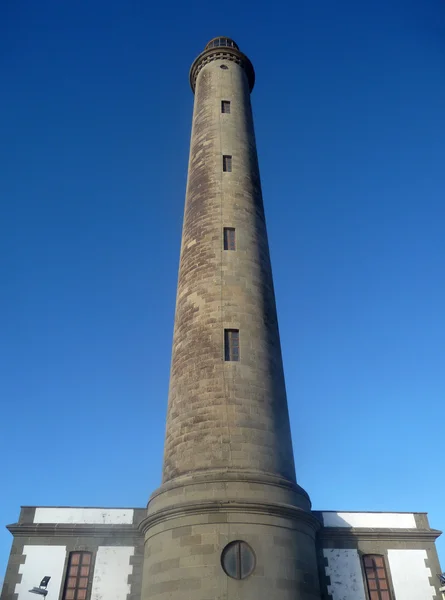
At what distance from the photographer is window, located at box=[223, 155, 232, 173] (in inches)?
728

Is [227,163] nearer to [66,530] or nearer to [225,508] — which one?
[225,508]

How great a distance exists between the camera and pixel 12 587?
1448cm

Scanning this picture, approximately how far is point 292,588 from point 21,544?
327 inches

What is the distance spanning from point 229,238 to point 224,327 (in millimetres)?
3388

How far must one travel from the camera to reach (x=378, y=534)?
1580 cm

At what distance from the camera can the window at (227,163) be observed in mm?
18500

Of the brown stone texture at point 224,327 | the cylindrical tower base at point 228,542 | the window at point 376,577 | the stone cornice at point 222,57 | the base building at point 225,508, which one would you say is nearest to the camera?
the cylindrical tower base at point 228,542

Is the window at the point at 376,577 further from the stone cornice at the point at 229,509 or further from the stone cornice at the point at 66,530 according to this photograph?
the stone cornice at the point at 66,530

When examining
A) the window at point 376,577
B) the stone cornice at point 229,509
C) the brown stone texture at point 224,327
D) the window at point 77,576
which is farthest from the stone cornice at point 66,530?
the window at point 376,577

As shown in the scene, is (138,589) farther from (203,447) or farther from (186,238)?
(186,238)

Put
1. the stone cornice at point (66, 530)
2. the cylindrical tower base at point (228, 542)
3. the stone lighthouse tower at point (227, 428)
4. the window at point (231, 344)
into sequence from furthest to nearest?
the stone cornice at point (66, 530)
the window at point (231, 344)
the stone lighthouse tower at point (227, 428)
the cylindrical tower base at point (228, 542)

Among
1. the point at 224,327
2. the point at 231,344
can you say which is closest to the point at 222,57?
the point at 224,327

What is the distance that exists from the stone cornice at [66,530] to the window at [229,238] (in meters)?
8.78

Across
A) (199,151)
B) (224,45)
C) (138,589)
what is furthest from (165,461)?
(224,45)
